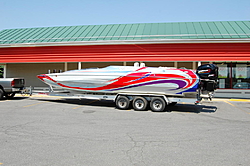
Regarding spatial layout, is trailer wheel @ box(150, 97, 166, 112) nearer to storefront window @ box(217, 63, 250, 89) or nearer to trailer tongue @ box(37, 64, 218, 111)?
trailer tongue @ box(37, 64, 218, 111)

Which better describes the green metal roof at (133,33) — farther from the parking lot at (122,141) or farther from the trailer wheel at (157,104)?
the parking lot at (122,141)

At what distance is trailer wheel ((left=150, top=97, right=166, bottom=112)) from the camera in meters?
10.1

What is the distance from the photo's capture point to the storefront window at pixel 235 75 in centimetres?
1644

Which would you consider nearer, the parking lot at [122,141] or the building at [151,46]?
the parking lot at [122,141]

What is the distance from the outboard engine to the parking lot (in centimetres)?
219

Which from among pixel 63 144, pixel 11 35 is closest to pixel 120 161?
pixel 63 144

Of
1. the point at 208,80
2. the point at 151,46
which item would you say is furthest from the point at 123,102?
the point at 151,46

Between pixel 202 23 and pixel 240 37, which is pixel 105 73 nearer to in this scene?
pixel 240 37

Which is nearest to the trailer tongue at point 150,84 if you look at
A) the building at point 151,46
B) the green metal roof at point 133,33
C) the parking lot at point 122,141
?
the parking lot at point 122,141

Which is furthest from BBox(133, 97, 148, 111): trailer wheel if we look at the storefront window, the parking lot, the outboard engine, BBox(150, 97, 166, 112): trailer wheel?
the storefront window

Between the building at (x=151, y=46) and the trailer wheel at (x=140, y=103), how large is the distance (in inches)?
244

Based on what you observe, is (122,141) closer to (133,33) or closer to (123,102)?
(123,102)

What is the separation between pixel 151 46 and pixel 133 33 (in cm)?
281

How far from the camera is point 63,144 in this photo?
5.21 m
